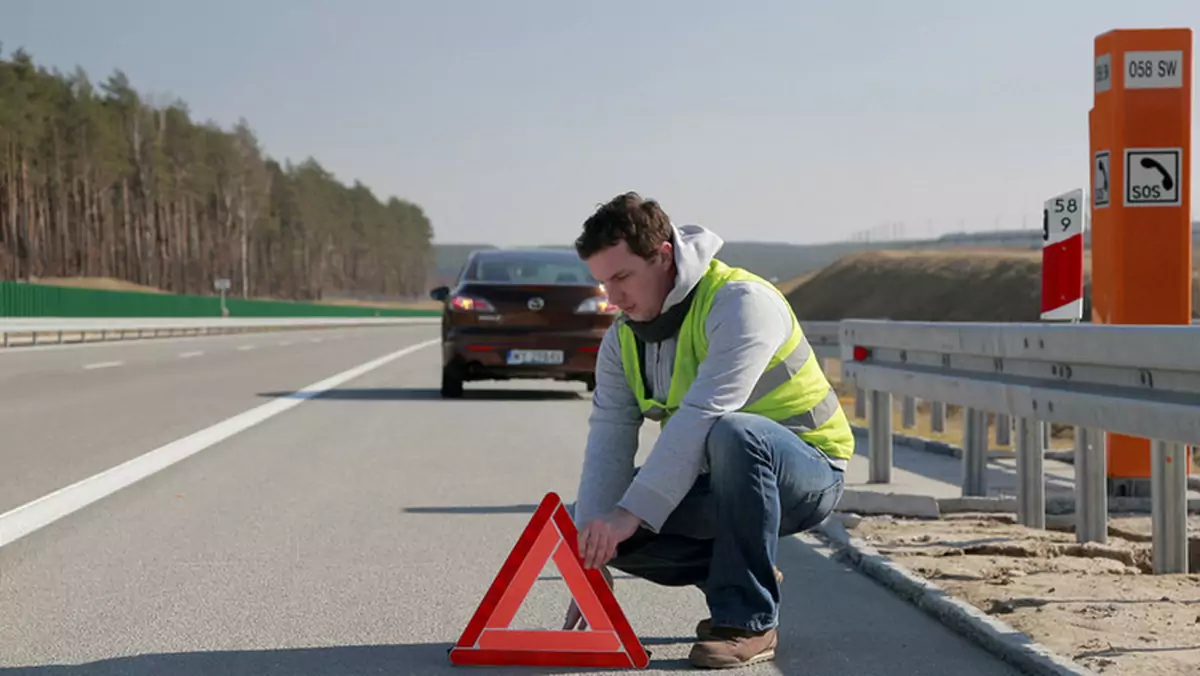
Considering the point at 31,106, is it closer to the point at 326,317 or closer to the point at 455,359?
the point at 326,317

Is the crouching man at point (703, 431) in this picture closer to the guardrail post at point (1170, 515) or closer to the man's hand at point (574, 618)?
the man's hand at point (574, 618)

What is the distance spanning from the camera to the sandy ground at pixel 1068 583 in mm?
5003

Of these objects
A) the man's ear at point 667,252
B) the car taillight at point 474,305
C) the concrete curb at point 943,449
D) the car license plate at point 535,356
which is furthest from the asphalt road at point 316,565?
the car taillight at point 474,305

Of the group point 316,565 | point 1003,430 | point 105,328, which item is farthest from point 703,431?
point 105,328

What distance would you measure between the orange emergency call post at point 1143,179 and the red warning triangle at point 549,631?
16.8 ft

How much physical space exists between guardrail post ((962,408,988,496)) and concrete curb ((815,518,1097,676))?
5.32 ft

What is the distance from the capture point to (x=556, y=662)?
4.94 metres

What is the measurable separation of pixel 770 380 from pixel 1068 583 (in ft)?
6.27

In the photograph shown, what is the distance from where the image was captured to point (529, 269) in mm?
18969

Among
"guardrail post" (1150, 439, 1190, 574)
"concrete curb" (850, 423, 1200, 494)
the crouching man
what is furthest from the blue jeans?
"concrete curb" (850, 423, 1200, 494)

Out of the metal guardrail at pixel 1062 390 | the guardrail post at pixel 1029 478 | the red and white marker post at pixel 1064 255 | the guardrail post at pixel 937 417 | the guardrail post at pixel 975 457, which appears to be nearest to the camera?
the metal guardrail at pixel 1062 390

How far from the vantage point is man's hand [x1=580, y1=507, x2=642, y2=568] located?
466cm

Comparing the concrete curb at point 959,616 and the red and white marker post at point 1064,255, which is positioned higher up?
the red and white marker post at point 1064,255

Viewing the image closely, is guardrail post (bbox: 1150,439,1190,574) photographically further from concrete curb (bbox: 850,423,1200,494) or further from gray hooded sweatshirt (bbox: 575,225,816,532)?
concrete curb (bbox: 850,423,1200,494)
